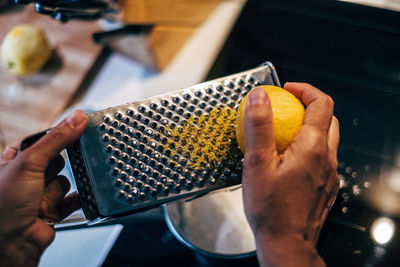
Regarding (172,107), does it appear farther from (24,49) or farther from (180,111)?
(24,49)

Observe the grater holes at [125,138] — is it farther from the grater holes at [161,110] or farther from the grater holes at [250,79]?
the grater holes at [250,79]

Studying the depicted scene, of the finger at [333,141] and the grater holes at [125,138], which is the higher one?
the grater holes at [125,138]

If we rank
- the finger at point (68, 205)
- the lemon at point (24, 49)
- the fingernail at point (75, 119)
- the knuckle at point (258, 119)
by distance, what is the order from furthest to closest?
the lemon at point (24, 49), the finger at point (68, 205), the fingernail at point (75, 119), the knuckle at point (258, 119)

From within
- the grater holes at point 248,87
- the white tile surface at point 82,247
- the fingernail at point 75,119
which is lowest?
the white tile surface at point 82,247

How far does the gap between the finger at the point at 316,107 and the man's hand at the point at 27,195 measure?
1.36 feet

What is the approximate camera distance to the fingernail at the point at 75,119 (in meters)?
0.60

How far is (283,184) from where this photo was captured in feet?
1.66

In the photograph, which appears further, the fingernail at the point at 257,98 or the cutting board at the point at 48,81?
the cutting board at the point at 48,81

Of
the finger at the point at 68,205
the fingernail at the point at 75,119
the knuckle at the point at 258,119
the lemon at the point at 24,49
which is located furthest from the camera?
the lemon at the point at 24,49

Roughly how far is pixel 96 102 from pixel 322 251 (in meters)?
0.77

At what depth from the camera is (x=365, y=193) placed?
2.62 feet

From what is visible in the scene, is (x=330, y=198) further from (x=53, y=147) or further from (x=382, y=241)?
(x=53, y=147)

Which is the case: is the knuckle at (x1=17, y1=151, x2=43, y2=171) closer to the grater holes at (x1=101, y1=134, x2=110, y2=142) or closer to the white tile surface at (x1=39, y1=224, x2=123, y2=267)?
the grater holes at (x1=101, y1=134, x2=110, y2=142)

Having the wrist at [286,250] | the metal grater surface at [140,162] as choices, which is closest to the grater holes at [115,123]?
the metal grater surface at [140,162]
